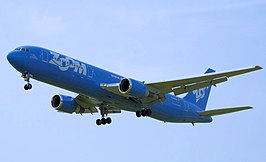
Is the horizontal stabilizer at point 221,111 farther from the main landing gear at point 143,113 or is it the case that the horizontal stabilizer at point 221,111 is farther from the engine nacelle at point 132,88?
the engine nacelle at point 132,88

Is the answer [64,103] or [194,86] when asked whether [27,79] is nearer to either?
[64,103]

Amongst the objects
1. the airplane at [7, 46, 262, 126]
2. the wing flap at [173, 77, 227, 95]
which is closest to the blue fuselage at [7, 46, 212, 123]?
the airplane at [7, 46, 262, 126]

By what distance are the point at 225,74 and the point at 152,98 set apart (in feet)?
21.4

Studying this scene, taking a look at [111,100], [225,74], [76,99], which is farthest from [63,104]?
[225,74]

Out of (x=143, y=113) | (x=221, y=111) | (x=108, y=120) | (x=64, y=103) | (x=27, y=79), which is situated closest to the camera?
(x=27, y=79)

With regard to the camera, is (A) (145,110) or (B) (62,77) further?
(A) (145,110)

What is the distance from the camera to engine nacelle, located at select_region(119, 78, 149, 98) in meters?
51.2

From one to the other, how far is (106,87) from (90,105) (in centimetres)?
637

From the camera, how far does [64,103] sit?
57094mm

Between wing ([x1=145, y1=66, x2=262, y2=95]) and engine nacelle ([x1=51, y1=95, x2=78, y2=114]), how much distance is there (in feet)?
25.0

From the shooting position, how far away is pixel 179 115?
58.0 m

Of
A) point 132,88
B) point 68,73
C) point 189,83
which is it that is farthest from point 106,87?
point 189,83

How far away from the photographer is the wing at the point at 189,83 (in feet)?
166

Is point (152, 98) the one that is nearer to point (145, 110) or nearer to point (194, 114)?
point (145, 110)
